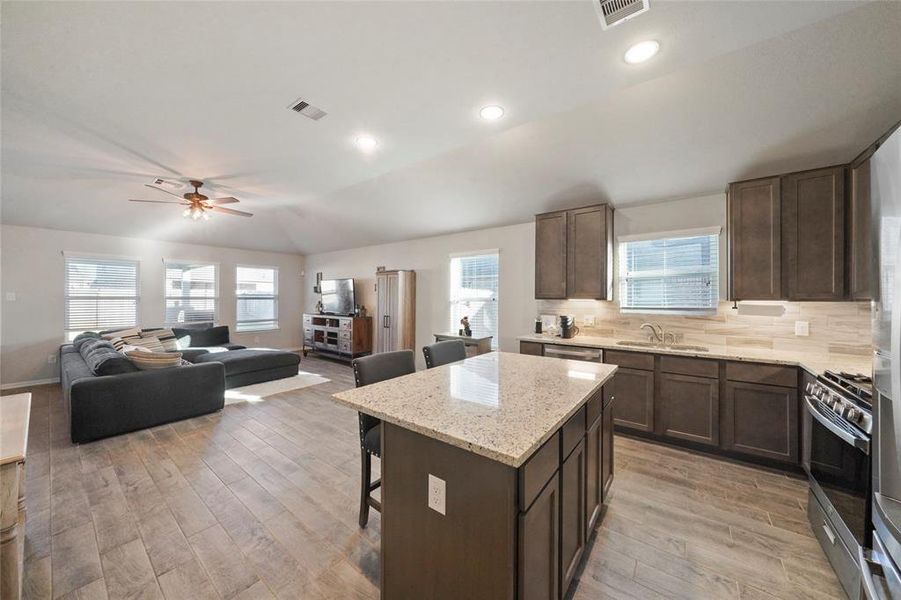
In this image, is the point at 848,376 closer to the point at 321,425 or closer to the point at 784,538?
the point at 784,538

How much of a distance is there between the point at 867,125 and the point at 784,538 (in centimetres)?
293

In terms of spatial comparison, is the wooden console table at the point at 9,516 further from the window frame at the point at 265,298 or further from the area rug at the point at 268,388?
the window frame at the point at 265,298

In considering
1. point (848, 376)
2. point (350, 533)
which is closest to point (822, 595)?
point (848, 376)

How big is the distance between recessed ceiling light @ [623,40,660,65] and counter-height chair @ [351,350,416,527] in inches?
96.8

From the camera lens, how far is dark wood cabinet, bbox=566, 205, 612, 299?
3740 mm

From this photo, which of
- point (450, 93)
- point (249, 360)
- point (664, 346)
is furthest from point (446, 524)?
point (249, 360)

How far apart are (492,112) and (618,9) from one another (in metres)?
1.12

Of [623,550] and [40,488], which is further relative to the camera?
[40,488]

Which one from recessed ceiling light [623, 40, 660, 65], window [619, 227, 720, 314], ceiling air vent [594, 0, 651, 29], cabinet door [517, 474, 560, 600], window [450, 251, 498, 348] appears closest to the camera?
cabinet door [517, 474, 560, 600]

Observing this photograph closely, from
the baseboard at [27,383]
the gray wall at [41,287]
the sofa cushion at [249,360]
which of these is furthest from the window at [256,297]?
the baseboard at [27,383]

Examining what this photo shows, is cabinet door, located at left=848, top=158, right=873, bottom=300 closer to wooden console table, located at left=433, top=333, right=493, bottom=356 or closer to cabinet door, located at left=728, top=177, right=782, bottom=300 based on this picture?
cabinet door, located at left=728, top=177, right=782, bottom=300

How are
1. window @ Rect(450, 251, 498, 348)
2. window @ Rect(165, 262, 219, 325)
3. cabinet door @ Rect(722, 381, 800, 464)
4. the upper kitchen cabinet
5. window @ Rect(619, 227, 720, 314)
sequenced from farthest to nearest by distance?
window @ Rect(165, 262, 219, 325) < window @ Rect(450, 251, 498, 348) < the upper kitchen cabinet < window @ Rect(619, 227, 720, 314) < cabinet door @ Rect(722, 381, 800, 464)

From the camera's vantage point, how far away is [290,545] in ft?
6.12

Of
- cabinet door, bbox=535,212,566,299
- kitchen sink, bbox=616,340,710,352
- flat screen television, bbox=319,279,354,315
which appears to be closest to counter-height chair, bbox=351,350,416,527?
cabinet door, bbox=535,212,566,299
